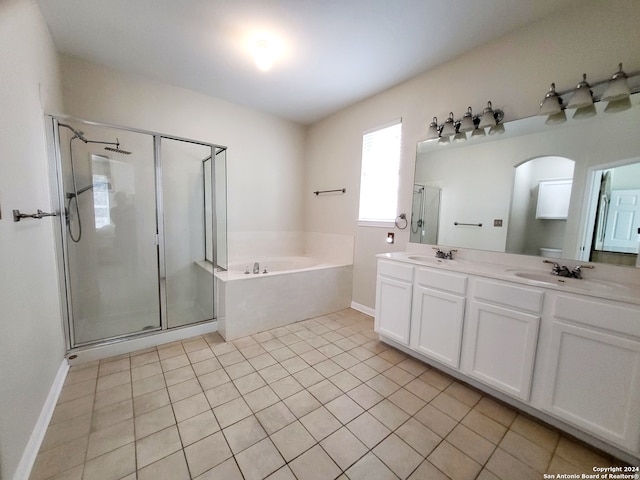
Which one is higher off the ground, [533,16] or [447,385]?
[533,16]

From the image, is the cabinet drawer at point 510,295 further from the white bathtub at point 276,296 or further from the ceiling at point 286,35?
→ the ceiling at point 286,35

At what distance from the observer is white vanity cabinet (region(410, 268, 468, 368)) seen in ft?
5.82

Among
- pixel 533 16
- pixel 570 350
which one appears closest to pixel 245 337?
pixel 570 350

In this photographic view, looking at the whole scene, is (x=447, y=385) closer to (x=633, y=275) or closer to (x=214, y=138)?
(x=633, y=275)

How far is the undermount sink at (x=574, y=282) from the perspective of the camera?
4.39ft

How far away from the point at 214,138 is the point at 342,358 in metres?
3.00

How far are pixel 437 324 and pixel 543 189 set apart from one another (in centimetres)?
129

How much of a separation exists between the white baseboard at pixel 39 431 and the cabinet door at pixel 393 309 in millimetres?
2274

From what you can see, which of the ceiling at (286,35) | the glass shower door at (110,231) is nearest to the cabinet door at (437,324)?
the ceiling at (286,35)

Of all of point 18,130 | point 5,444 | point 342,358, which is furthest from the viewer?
point 342,358

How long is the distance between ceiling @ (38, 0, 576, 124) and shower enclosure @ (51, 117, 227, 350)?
0.71 metres

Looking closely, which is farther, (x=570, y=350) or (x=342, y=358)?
(x=342, y=358)

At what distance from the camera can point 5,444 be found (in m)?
0.97

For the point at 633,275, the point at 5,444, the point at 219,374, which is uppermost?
the point at 633,275
